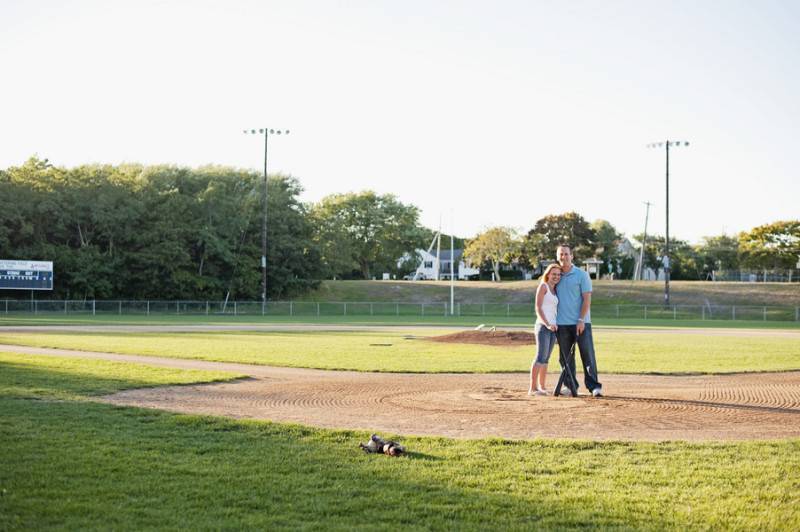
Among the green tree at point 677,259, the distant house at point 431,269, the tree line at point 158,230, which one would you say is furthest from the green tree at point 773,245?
the tree line at point 158,230

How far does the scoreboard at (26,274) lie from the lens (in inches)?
2119

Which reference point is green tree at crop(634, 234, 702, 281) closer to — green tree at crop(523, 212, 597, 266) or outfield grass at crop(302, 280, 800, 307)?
green tree at crop(523, 212, 597, 266)

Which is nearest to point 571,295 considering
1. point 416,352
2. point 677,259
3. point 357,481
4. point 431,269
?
point 357,481

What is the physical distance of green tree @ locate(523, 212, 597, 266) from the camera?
100688 millimetres

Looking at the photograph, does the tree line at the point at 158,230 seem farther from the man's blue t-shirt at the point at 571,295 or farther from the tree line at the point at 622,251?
the man's blue t-shirt at the point at 571,295

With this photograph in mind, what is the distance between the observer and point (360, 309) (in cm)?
6306

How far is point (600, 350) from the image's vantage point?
24.1 m

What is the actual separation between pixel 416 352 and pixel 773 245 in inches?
3226

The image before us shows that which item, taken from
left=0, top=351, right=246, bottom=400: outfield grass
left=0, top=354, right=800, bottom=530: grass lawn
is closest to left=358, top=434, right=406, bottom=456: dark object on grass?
left=0, top=354, right=800, bottom=530: grass lawn

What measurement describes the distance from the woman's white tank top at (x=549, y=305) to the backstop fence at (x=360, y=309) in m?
47.3

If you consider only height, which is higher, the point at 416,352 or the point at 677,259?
the point at 677,259

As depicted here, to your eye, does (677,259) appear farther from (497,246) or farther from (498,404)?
(498,404)

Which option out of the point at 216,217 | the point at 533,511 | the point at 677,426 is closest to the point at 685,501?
the point at 533,511

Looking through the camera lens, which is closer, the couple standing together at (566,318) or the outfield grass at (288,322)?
the couple standing together at (566,318)
